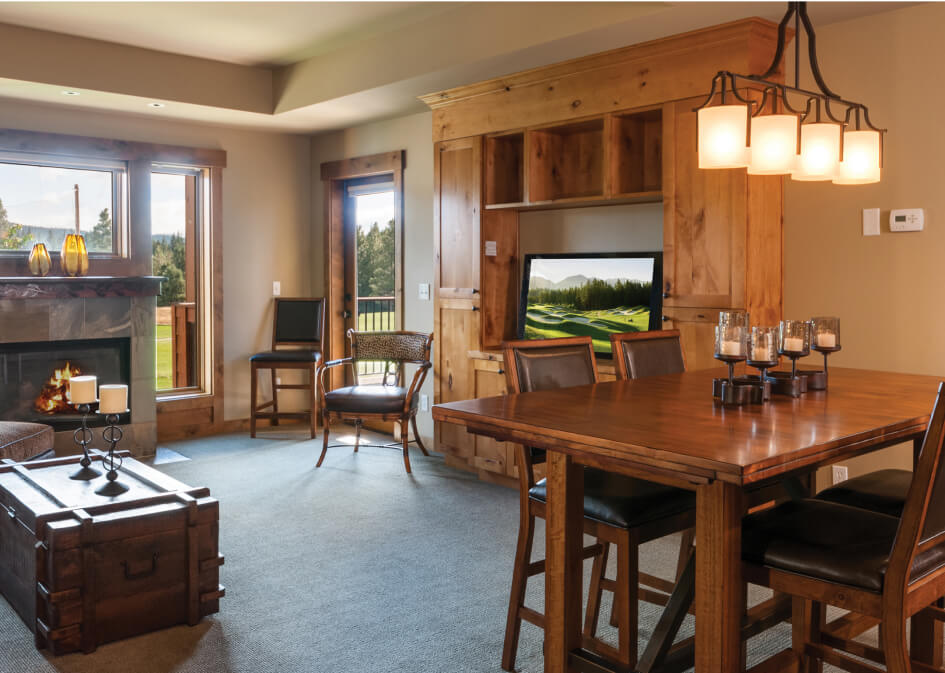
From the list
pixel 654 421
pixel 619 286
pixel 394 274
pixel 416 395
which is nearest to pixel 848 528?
pixel 654 421

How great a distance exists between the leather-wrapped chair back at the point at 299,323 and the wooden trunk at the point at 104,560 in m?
3.39

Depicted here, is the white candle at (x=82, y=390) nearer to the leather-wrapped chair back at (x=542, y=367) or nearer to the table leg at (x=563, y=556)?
the leather-wrapped chair back at (x=542, y=367)

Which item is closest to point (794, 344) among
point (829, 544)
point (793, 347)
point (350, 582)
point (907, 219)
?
point (793, 347)

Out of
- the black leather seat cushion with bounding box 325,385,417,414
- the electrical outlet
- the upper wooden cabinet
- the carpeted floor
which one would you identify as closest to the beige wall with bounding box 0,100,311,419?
the carpeted floor

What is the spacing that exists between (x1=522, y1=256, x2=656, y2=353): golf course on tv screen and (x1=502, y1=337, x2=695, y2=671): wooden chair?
5.05 feet

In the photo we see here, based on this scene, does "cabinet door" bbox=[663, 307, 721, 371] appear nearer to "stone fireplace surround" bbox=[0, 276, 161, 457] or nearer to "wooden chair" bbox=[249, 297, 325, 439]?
"wooden chair" bbox=[249, 297, 325, 439]

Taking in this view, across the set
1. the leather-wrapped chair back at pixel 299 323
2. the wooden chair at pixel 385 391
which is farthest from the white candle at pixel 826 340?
the leather-wrapped chair back at pixel 299 323

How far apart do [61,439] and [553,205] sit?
358 centimetres

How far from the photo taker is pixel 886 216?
12.3 feet

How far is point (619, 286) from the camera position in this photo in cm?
458

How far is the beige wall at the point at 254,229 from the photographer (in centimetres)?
657

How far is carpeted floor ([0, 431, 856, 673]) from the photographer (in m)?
2.68

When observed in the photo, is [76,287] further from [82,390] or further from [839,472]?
[839,472]

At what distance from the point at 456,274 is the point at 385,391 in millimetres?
881
